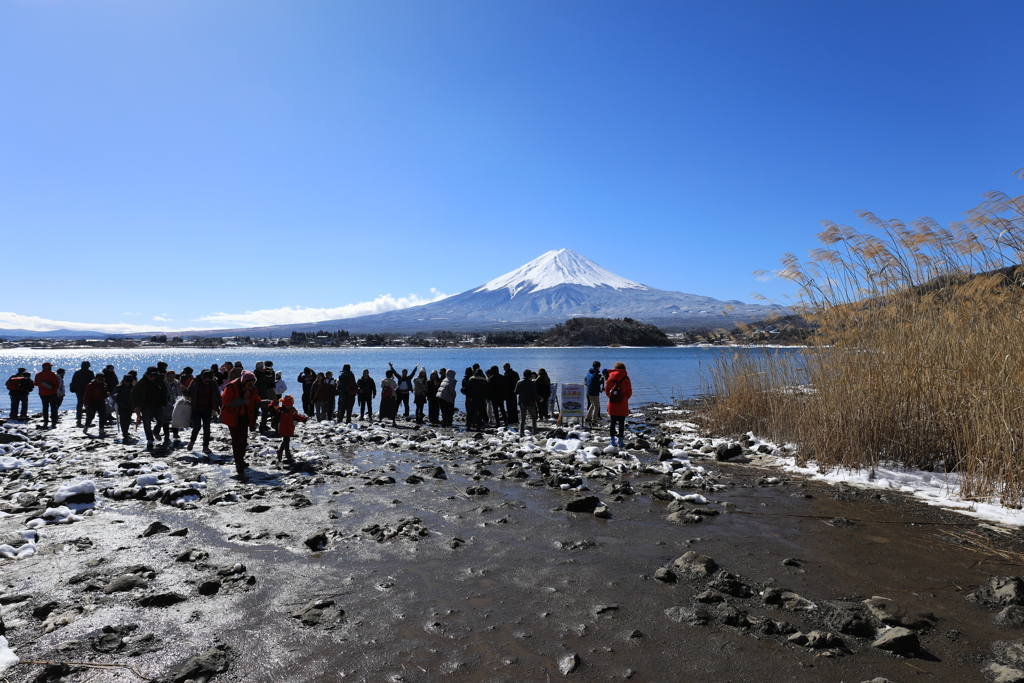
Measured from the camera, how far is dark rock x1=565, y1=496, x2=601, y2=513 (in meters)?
6.89

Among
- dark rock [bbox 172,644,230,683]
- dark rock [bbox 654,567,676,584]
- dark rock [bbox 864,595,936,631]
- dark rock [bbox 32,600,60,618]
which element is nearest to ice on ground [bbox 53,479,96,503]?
dark rock [bbox 32,600,60,618]

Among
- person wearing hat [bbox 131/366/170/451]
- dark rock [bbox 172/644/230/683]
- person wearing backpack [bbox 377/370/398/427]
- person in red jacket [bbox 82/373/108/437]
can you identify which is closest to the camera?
dark rock [bbox 172/644/230/683]

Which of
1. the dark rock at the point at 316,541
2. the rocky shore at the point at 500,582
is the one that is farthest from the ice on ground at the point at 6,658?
the dark rock at the point at 316,541

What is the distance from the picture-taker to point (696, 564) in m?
4.84

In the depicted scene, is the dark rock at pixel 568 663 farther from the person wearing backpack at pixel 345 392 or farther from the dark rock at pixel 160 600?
the person wearing backpack at pixel 345 392

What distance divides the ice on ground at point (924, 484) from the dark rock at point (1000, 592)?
211cm

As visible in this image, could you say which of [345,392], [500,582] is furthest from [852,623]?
[345,392]

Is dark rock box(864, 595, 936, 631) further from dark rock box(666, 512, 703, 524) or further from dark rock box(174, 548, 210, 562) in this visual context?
dark rock box(174, 548, 210, 562)

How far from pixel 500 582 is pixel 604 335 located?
145 m

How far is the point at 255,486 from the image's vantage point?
8.29 metres

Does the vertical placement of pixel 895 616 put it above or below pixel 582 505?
above

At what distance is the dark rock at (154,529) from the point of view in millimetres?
5927

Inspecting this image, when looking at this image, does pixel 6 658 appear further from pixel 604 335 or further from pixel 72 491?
pixel 604 335

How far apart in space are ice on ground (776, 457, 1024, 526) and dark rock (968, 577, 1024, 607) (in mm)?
2105
